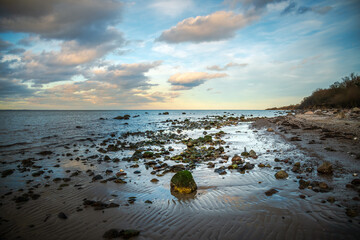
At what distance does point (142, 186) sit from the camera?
729 cm

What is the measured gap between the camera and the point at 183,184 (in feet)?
21.3

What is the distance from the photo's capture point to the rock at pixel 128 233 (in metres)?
4.22

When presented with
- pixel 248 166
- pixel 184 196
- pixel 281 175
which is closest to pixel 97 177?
pixel 184 196

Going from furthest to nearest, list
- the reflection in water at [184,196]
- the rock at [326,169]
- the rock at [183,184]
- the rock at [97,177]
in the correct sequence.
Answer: the rock at [97,177], the rock at [326,169], the rock at [183,184], the reflection in water at [184,196]

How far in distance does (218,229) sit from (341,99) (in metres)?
50.2

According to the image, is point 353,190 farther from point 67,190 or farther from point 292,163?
point 67,190

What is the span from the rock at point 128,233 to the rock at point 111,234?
98 mm

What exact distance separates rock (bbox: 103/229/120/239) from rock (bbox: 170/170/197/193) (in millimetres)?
2674

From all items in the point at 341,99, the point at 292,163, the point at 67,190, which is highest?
the point at 341,99

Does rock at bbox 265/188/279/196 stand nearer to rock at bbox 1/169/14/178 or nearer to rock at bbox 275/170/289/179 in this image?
rock at bbox 275/170/289/179

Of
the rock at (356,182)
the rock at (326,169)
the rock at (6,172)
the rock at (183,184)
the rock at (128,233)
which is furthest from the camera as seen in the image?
the rock at (6,172)

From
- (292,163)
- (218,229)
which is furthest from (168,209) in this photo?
(292,163)

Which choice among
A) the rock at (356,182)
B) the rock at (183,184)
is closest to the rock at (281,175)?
the rock at (356,182)

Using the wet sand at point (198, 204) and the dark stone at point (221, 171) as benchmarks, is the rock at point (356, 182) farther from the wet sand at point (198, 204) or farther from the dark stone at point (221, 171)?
the dark stone at point (221, 171)
